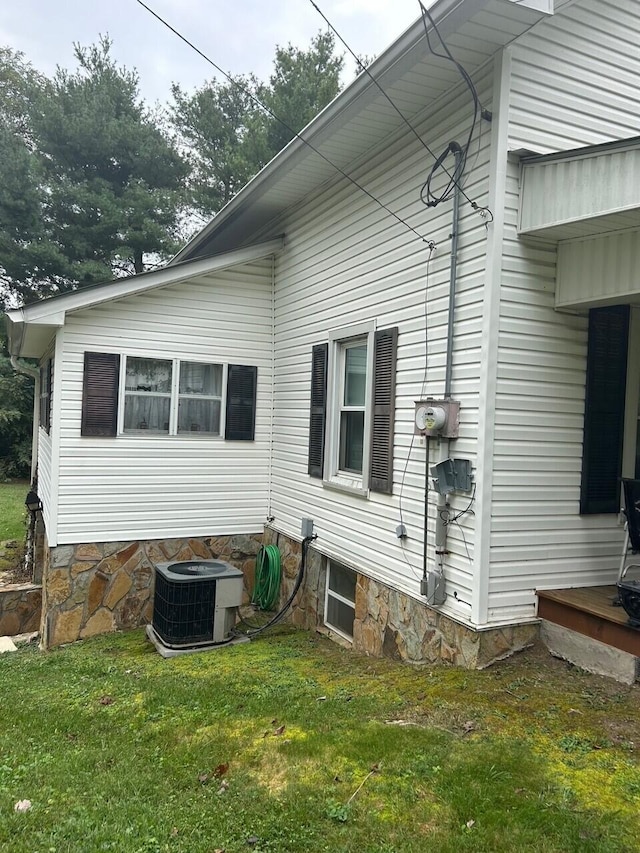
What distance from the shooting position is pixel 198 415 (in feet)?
25.1

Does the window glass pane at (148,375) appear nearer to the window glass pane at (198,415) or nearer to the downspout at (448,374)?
the window glass pane at (198,415)

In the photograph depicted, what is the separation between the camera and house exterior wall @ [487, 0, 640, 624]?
167 inches

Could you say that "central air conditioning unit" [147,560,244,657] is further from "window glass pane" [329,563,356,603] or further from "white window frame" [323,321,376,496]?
"white window frame" [323,321,376,496]

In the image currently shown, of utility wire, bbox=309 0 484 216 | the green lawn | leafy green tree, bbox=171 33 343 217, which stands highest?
leafy green tree, bbox=171 33 343 217

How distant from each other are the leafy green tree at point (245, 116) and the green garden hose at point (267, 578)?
1266 cm

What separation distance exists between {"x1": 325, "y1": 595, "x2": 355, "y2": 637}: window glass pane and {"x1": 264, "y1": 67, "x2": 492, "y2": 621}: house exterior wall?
0.53 m

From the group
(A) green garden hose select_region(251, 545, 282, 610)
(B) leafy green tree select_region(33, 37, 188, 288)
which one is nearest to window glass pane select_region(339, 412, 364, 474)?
(A) green garden hose select_region(251, 545, 282, 610)

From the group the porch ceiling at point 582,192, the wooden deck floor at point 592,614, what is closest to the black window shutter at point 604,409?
the wooden deck floor at point 592,614

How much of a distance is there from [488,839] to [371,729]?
110cm

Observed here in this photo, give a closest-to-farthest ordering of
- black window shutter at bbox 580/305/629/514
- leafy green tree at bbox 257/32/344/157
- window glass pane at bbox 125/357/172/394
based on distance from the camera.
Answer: black window shutter at bbox 580/305/629/514 < window glass pane at bbox 125/357/172/394 < leafy green tree at bbox 257/32/344/157

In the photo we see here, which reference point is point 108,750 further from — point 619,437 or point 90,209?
point 90,209

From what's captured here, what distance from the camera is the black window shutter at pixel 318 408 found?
260 inches

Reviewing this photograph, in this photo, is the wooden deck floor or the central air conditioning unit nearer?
the wooden deck floor

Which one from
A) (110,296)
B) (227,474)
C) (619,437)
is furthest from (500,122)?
(227,474)
